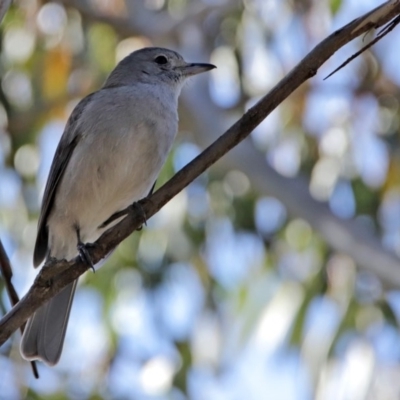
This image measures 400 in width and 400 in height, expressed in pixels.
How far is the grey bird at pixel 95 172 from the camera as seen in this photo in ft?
11.6

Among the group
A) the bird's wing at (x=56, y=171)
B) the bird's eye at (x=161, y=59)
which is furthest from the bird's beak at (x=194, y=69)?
the bird's wing at (x=56, y=171)

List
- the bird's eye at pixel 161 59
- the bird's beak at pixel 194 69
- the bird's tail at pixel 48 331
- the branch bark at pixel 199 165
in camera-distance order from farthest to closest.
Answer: the bird's eye at pixel 161 59 < the bird's beak at pixel 194 69 < the bird's tail at pixel 48 331 < the branch bark at pixel 199 165

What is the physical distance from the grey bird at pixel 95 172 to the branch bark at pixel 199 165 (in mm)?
907

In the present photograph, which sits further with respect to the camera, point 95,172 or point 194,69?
point 194,69

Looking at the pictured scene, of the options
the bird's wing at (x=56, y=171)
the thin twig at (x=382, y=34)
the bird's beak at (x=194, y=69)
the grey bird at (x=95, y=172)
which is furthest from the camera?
the bird's beak at (x=194, y=69)

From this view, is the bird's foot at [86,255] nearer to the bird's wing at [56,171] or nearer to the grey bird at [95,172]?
the grey bird at [95,172]

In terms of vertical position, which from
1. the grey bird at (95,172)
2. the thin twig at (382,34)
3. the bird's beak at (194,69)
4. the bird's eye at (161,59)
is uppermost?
the bird's eye at (161,59)

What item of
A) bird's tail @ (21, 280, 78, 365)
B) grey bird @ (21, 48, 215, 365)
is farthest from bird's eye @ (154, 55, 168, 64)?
bird's tail @ (21, 280, 78, 365)

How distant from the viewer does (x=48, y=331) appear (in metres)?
3.49

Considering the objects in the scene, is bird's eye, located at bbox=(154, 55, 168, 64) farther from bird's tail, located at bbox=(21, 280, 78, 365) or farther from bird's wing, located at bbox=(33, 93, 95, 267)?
bird's tail, located at bbox=(21, 280, 78, 365)

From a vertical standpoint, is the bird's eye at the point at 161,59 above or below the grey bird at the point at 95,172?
A: above

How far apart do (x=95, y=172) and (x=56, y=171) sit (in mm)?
277

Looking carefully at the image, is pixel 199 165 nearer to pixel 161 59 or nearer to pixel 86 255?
pixel 86 255

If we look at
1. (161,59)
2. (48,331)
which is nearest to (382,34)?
(48,331)
